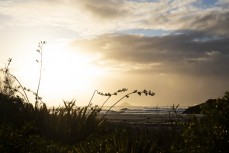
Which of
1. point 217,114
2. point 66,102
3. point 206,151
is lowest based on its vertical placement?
point 206,151

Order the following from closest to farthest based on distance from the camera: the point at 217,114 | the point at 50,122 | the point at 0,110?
1. the point at 217,114
2. the point at 50,122
3. the point at 0,110

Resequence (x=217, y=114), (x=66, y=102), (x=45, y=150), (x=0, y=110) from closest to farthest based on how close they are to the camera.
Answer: (x=217, y=114) < (x=45, y=150) < (x=66, y=102) < (x=0, y=110)

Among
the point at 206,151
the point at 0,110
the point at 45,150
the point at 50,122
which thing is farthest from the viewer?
the point at 0,110

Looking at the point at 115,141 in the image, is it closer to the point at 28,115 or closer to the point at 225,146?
the point at 225,146

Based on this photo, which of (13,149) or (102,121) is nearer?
(13,149)

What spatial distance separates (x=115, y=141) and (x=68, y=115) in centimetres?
451

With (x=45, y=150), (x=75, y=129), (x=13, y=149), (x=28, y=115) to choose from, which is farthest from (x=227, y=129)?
(x=28, y=115)

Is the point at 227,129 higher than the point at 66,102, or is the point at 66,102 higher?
the point at 66,102

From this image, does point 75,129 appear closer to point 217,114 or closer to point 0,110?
point 0,110

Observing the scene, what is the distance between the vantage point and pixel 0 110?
1454cm

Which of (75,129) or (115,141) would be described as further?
(75,129)

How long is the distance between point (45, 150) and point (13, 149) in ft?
1.94

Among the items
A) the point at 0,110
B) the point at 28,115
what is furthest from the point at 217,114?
the point at 0,110

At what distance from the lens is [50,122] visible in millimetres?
11227
